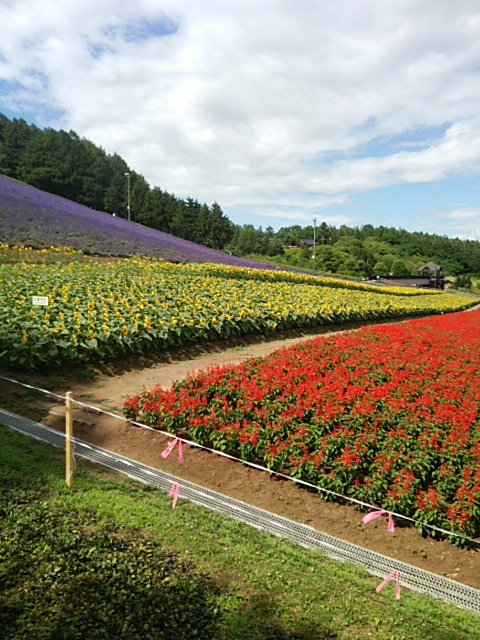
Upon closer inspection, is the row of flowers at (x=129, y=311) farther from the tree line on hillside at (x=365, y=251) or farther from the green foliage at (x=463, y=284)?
the green foliage at (x=463, y=284)

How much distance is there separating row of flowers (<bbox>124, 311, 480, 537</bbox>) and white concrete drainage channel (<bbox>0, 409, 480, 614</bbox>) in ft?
1.75

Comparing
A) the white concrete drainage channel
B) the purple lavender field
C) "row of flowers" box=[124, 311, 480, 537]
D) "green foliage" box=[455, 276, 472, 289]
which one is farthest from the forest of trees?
the white concrete drainage channel

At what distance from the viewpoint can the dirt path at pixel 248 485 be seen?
3.59m

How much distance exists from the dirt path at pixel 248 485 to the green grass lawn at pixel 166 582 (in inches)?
22.7

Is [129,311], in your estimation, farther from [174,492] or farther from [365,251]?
[365,251]

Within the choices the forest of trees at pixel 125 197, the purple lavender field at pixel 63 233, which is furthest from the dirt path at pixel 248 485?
the forest of trees at pixel 125 197

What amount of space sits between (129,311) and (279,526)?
6.22 metres

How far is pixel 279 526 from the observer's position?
3717 mm

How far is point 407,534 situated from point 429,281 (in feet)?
168

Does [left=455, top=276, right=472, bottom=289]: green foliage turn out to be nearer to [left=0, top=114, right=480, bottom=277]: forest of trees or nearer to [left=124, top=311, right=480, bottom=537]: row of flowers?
[left=0, top=114, right=480, bottom=277]: forest of trees

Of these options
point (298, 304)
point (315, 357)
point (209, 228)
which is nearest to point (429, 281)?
point (209, 228)

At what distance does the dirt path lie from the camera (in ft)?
11.8

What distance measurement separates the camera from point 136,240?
23.4m

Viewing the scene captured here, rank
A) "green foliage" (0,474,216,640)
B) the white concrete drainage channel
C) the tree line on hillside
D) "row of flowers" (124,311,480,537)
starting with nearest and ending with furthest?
"green foliage" (0,474,216,640) < the white concrete drainage channel < "row of flowers" (124,311,480,537) < the tree line on hillside
